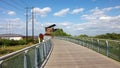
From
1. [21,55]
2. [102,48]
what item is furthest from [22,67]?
[102,48]

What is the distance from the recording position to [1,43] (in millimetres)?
104500

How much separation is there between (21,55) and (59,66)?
244 inches

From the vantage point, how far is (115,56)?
684 inches

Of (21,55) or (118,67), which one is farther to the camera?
(118,67)

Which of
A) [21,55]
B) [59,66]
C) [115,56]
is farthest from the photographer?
[115,56]

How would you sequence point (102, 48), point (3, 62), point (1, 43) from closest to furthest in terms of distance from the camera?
point (3, 62)
point (102, 48)
point (1, 43)

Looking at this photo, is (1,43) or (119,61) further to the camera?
(1,43)

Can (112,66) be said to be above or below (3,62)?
below

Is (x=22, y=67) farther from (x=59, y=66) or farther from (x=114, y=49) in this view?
(x=114, y=49)

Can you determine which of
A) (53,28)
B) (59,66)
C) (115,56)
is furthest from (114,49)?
(53,28)

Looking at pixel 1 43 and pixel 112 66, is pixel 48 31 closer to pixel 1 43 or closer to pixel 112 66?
pixel 1 43

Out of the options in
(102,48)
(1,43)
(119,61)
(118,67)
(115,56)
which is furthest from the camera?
(1,43)

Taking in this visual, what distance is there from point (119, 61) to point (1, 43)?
303ft

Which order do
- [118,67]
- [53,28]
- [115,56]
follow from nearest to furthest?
[118,67] → [115,56] → [53,28]
